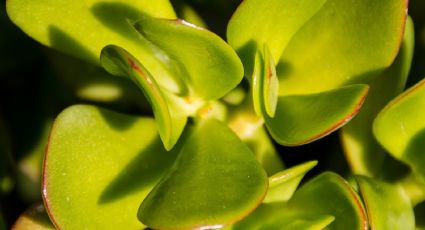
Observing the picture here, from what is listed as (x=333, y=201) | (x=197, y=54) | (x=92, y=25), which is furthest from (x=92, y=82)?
(x=333, y=201)

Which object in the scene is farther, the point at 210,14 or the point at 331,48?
the point at 210,14

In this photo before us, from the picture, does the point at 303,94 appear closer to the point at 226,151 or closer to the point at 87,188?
the point at 226,151

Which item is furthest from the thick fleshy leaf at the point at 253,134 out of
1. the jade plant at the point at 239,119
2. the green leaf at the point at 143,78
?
the green leaf at the point at 143,78

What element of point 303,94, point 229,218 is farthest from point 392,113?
point 229,218

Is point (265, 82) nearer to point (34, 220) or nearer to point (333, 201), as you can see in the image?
point (333, 201)

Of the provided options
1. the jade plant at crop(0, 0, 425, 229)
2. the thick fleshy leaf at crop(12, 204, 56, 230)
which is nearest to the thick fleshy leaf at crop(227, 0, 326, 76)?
the jade plant at crop(0, 0, 425, 229)

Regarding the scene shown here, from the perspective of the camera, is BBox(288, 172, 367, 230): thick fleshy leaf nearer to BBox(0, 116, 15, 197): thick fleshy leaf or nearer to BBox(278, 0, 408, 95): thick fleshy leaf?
BBox(278, 0, 408, 95): thick fleshy leaf

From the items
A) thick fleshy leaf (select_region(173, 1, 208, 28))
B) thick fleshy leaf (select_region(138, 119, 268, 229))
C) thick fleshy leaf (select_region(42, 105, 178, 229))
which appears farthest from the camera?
thick fleshy leaf (select_region(173, 1, 208, 28))
